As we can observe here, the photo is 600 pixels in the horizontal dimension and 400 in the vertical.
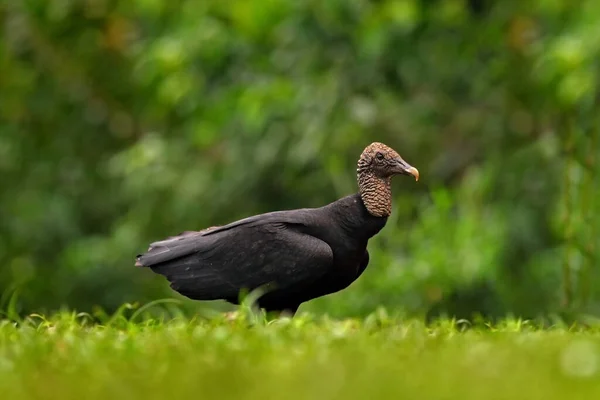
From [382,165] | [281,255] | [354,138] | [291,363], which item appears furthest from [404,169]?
[354,138]

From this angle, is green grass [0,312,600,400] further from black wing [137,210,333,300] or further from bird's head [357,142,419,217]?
bird's head [357,142,419,217]

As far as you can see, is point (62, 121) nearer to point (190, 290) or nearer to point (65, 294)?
point (65, 294)

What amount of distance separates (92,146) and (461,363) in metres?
10.8

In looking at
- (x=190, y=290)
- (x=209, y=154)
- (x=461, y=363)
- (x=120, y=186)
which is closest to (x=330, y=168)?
(x=209, y=154)

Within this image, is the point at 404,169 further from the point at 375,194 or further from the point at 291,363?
the point at 291,363

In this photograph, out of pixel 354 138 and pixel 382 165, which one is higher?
pixel 382 165

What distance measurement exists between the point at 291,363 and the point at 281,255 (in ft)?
5.36

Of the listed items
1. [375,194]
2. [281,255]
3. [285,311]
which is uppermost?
[375,194]

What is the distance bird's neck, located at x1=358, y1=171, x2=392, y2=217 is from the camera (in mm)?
5383

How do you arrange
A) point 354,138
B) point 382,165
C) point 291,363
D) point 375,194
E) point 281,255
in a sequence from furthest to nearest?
point 354,138 < point 382,165 < point 375,194 < point 281,255 < point 291,363

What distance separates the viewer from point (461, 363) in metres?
A: 3.61

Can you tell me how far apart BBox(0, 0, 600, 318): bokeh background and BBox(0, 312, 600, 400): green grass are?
4474 mm

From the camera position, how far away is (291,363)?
358cm

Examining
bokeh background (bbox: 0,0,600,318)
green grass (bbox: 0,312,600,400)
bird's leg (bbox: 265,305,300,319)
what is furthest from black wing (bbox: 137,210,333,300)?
bokeh background (bbox: 0,0,600,318)
